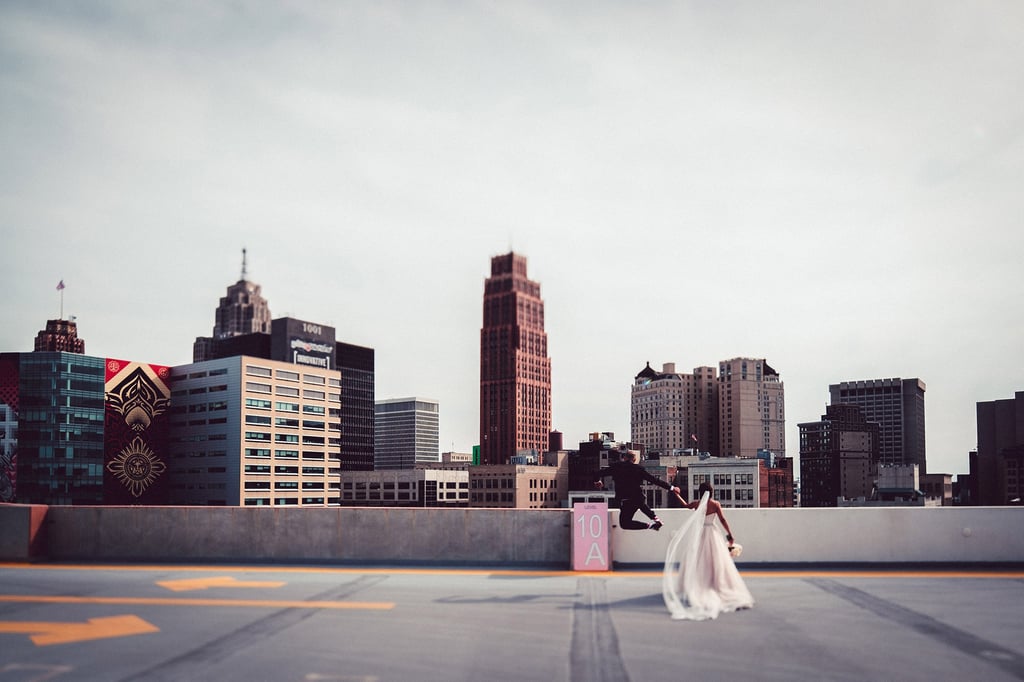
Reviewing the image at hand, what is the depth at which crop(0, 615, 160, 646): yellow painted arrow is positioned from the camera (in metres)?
11.0

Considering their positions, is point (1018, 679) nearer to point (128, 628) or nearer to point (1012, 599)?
point (1012, 599)

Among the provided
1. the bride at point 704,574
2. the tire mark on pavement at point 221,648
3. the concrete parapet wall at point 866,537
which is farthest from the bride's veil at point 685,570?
the tire mark on pavement at point 221,648

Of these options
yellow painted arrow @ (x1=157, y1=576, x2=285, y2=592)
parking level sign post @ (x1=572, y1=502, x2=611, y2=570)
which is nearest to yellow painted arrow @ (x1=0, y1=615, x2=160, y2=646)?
yellow painted arrow @ (x1=157, y1=576, x2=285, y2=592)

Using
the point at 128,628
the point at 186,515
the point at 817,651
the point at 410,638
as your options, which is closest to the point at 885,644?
the point at 817,651

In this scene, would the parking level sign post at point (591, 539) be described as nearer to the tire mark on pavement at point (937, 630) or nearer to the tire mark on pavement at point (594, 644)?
the tire mark on pavement at point (594, 644)

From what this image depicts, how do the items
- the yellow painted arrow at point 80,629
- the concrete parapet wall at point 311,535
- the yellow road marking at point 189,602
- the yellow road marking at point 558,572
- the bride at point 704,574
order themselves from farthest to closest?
the concrete parapet wall at point 311,535 < the yellow road marking at point 558,572 < the yellow road marking at point 189,602 < the bride at point 704,574 < the yellow painted arrow at point 80,629

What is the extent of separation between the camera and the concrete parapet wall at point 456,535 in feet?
56.5

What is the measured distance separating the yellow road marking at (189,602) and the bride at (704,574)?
440 cm

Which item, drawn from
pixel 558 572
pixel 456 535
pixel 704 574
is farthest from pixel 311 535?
pixel 704 574

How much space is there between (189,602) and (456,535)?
5.93 meters

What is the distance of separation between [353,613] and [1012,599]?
10014 millimetres

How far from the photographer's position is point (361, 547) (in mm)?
18250

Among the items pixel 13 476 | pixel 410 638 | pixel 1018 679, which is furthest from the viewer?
pixel 13 476

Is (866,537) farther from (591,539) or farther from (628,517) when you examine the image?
(591,539)
